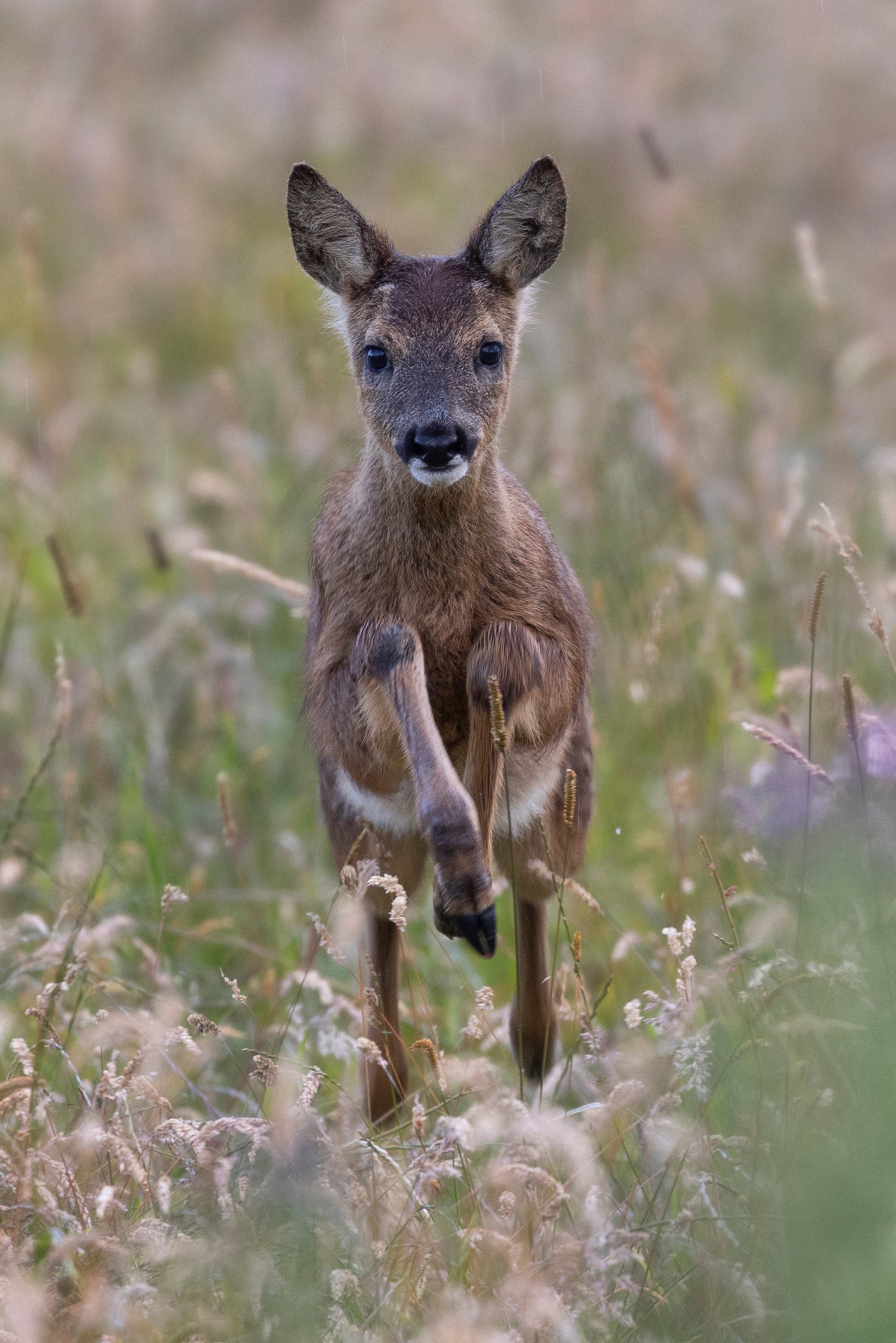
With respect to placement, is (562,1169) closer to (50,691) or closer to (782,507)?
(50,691)

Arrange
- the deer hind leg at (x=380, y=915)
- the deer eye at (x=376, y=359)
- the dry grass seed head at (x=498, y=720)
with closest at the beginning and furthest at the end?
the dry grass seed head at (x=498, y=720), the deer eye at (x=376, y=359), the deer hind leg at (x=380, y=915)

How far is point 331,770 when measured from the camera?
5.23 metres

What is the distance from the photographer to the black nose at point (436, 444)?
4.38 meters

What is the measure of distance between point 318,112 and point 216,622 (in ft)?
30.2

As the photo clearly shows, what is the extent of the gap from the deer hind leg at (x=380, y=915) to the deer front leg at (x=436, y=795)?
0.54 m

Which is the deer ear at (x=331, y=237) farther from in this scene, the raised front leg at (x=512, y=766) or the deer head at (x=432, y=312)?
the raised front leg at (x=512, y=766)

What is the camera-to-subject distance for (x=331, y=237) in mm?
5070

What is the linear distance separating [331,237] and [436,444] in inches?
42.4

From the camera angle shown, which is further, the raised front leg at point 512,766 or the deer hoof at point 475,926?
the raised front leg at point 512,766

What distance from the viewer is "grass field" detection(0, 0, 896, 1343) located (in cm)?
361

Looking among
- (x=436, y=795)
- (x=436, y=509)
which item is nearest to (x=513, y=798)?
(x=436, y=795)

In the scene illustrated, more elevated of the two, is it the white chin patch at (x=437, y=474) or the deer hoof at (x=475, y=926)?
the white chin patch at (x=437, y=474)

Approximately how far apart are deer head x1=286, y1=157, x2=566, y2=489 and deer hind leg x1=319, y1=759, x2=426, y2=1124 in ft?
3.63

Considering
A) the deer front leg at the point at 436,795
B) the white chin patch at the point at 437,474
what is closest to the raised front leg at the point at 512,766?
the deer front leg at the point at 436,795
